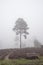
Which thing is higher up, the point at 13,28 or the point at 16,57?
the point at 13,28

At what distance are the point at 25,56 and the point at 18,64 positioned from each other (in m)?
5.12

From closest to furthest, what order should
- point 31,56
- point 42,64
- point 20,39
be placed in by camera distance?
point 42,64, point 31,56, point 20,39

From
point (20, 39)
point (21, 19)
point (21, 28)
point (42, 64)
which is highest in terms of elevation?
point (21, 19)

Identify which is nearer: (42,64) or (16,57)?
(42,64)

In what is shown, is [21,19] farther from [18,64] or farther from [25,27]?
[18,64]

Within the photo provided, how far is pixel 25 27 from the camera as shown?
41969mm

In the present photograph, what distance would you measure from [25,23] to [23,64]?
2529cm

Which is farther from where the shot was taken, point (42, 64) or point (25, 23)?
point (25, 23)

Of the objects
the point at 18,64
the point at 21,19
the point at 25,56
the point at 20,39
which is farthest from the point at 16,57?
the point at 21,19

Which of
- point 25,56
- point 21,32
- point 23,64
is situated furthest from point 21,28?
point 23,64

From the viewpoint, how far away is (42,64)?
1756 centimetres

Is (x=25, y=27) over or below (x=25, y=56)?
over

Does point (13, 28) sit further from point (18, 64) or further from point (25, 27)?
point (18, 64)

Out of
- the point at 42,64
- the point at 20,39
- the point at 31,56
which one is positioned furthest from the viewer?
the point at 20,39
